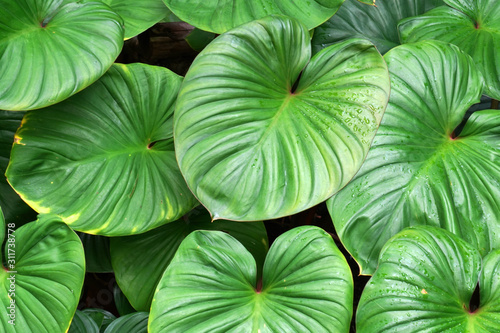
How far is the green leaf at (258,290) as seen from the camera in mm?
968

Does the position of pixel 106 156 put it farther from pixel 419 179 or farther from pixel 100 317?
pixel 419 179

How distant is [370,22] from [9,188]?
4.19 feet

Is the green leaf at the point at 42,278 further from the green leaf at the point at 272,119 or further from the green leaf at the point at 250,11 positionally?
the green leaf at the point at 250,11

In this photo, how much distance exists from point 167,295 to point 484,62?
1.10m

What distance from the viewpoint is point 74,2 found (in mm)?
1289

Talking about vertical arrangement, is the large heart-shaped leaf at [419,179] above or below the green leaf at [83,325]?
above

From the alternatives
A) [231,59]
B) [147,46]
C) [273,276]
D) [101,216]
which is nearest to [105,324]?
[101,216]

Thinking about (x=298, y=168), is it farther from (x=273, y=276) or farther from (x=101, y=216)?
(x=101, y=216)

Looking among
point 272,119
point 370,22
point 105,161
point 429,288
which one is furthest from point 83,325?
point 370,22

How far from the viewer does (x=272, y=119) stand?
3.58 feet

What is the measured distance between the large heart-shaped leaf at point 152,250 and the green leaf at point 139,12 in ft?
2.03

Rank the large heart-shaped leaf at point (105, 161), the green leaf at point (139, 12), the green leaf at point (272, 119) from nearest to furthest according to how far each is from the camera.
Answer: the green leaf at point (272, 119) → the large heart-shaped leaf at point (105, 161) → the green leaf at point (139, 12)

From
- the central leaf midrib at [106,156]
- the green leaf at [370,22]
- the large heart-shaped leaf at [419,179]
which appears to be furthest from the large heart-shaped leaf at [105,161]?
the green leaf at [370,22]

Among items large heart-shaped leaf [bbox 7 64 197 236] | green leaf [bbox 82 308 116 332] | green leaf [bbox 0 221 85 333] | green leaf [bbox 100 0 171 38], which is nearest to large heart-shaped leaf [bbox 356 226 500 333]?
large heart-shaped leaf [bbox 7 64 197 236]
